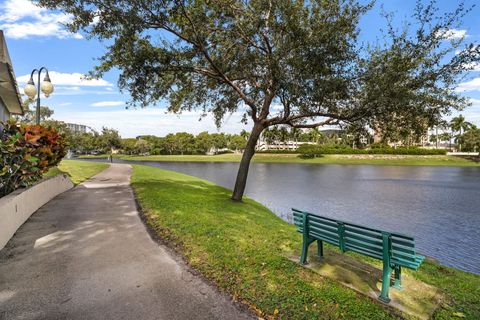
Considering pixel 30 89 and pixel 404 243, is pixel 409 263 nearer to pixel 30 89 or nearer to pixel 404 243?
pixel 404 243

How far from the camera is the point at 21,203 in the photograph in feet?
25.1

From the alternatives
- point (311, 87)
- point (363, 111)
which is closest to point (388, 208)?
point (363, 111)

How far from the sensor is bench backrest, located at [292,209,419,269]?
4203mm

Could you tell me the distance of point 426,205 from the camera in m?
20.7

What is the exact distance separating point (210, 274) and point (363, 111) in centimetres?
905

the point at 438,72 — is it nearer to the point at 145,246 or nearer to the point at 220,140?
the point at 145,246

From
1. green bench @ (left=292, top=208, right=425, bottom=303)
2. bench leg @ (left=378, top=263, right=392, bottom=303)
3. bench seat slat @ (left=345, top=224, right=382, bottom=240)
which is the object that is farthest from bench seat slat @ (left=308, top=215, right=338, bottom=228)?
bench leg @ (left=378, top=263, right=392, bottom=303)

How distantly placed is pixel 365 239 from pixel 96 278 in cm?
450

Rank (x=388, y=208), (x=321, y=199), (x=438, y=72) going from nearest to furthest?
(x=438, y=72) < (x=388, y=208) < (x=321, y=199)

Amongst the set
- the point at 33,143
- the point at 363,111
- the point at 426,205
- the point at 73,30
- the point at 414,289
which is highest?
the point at 73,30

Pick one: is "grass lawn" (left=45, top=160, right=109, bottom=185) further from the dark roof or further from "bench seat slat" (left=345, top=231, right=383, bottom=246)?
"bench seat slat" (left=345, top=231, right=383, bottom=246)

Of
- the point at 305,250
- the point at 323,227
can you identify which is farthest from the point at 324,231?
the point at 305,250

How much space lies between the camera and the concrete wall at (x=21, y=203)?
6.26 meters

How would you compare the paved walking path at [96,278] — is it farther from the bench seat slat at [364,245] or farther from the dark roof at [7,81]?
the dark roof at [7,81]
